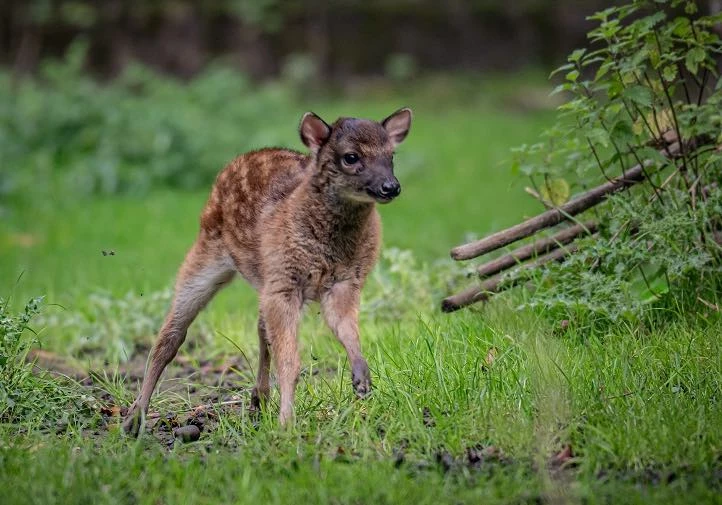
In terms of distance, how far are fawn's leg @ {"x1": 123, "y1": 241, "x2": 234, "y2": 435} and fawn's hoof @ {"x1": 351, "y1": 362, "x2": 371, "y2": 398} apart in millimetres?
1295

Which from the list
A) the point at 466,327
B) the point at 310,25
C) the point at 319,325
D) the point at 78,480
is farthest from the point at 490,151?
the point at 78,480

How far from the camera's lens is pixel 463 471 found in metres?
4.56

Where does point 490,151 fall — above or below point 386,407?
above

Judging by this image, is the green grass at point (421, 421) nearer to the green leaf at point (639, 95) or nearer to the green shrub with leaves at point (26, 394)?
the green shrub with leaves at point (26, 394)

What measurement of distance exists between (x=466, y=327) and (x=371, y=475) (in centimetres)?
190

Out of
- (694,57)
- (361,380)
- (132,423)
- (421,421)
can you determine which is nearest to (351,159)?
(361,380)

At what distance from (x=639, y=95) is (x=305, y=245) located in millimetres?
2026

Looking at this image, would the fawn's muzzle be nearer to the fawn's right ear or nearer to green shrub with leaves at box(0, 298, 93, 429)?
the fawn's right ear

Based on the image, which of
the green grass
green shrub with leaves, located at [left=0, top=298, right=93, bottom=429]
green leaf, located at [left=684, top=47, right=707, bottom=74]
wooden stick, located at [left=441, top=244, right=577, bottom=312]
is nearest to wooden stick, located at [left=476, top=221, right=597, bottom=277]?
wooden stick, located at [left=441, top=244, right=577, bottom=312]

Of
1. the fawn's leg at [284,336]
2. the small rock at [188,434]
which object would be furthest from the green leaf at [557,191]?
the small rock at [188,434]

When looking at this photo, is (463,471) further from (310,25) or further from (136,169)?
(310,25)

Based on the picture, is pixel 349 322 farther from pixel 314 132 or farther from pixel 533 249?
pixel 533 249

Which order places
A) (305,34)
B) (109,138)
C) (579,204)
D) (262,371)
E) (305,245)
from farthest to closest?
(305,34), (109,138), (579,204), (262,371), (305,245)

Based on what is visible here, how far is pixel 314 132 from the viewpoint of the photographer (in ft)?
19.4
